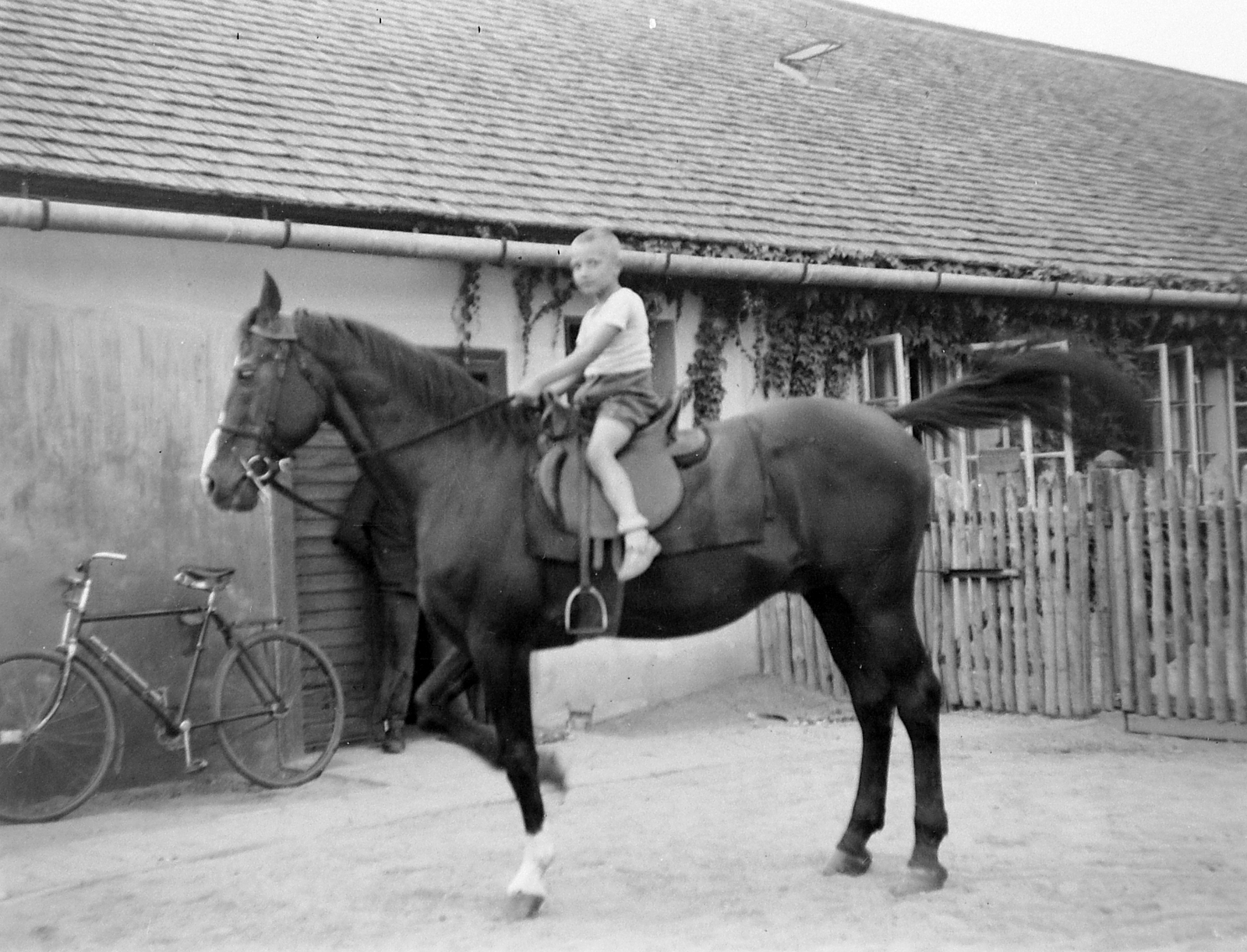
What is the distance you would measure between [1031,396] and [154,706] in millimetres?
5200

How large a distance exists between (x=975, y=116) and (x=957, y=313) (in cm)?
599

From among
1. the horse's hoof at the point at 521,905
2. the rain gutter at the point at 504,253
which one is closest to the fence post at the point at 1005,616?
the rain gutter at the point at 504,253

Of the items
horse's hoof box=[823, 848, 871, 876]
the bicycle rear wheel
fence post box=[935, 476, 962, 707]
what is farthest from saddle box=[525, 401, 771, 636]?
fence post box=[935, 476, 962, 707]

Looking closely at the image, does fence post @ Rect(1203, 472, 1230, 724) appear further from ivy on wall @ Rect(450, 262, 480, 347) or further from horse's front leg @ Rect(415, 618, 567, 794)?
ivy on wall @ Rect(450, 262, 480, 347)

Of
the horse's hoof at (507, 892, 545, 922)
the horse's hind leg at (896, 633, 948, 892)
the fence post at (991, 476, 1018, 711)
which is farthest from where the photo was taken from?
the fence post at (991, 476, 1018, 711)

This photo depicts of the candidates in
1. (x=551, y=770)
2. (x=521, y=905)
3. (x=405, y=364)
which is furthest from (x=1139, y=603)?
(x=405, y=364)

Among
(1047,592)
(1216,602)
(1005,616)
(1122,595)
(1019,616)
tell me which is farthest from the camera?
(1005,616)

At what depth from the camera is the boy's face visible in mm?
5957

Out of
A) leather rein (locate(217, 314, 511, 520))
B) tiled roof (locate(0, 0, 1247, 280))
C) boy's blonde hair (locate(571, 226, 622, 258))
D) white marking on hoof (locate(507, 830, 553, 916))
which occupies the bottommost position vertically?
white marking on hoof (locate(507, 830, 553, 916))

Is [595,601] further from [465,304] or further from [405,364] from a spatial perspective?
[465,304]

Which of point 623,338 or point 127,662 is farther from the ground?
point 623,338

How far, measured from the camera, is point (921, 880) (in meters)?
5.64

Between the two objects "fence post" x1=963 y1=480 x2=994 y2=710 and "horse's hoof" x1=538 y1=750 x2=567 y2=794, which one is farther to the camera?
"fence post" x1=963 y1=480 x2=994 y2=710

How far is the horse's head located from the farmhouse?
3.00 meters
